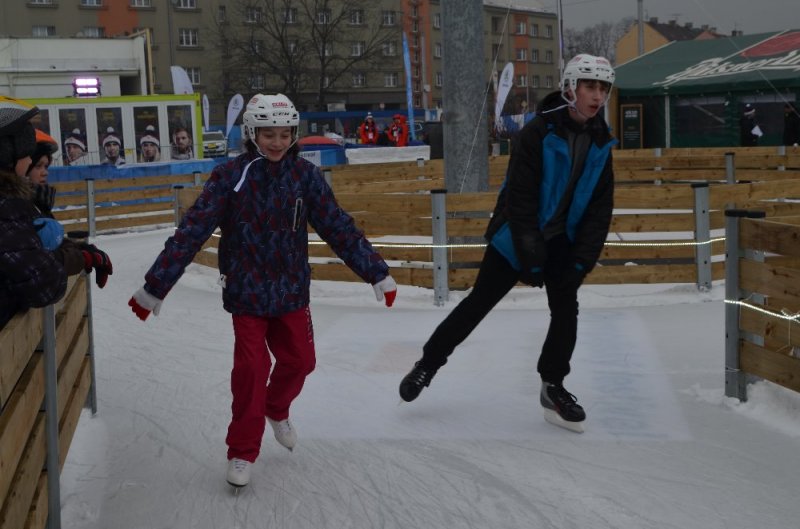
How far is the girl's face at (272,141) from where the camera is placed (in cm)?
425

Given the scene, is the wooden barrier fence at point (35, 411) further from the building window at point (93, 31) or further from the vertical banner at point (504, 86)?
the building window at point (93, 31)

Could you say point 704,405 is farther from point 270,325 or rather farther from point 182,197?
point 182,197

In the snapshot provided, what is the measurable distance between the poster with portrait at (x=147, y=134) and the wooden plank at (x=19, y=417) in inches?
837

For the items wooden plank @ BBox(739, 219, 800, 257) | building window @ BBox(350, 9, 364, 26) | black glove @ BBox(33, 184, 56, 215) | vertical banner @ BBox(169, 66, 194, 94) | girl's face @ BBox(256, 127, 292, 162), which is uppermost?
building window @ BBox(350, 9, 364, 26)

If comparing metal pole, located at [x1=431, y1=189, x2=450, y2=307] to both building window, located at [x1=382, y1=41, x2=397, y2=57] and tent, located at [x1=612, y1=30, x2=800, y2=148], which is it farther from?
building window, located at [x1=382, y1=41, x2=397, y2=57]

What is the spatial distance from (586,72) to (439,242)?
4.51m

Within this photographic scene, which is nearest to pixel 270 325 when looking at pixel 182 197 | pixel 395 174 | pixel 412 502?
pixel 412 502

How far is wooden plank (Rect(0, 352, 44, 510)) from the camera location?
2.80 metres

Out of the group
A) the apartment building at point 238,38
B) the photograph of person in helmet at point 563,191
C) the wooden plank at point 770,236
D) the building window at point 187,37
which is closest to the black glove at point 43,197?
the photograph of person in helmet at point 563,191

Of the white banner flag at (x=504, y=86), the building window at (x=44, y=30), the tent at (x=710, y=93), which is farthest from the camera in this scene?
the building window at (x=44, y=30)

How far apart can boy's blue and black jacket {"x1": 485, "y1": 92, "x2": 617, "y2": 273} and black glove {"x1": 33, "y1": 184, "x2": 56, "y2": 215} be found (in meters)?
1.97

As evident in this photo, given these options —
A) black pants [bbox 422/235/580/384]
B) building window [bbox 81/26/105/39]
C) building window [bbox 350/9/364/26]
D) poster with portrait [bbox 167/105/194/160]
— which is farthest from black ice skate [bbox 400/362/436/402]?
building window [bbox 350/9/364/26]

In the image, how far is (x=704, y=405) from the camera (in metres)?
5.43

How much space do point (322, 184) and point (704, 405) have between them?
7.78ft
